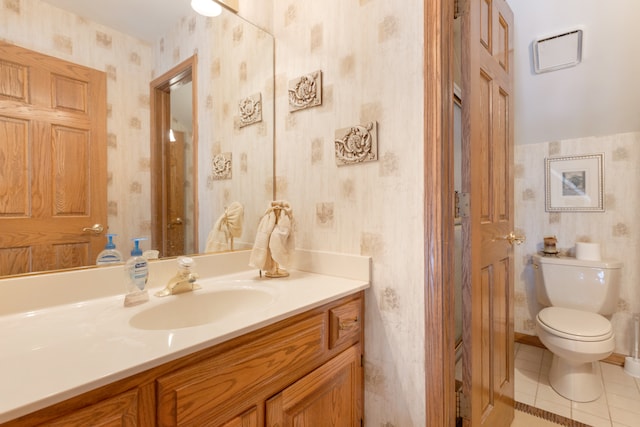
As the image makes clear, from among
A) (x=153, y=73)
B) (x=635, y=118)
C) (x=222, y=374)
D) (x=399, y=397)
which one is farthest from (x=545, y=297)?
(x=153, y=73)

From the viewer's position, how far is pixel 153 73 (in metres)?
1.07

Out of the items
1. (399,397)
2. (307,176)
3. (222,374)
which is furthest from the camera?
(307,176)

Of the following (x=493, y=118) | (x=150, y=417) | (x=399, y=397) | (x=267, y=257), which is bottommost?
(x=399, y=397)

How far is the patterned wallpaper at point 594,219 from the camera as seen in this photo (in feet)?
6.52

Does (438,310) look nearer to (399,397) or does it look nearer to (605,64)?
(399,397)

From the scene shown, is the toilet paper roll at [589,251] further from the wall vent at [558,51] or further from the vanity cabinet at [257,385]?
the vanity cabinet at [257,385]

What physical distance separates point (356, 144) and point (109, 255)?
0.92m

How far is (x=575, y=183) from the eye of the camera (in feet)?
7.10

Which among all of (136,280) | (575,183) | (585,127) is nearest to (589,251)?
(575,183)

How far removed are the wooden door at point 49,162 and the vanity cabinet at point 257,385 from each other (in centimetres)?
57

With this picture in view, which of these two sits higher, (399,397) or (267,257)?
(267,257)

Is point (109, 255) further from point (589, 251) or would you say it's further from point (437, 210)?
point (589, 251)

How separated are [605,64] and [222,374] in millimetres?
2468

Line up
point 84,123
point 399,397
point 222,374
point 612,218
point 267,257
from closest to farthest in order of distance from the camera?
1. point 222,374
2. point 84,123
3. point 399,397
4. point 267,257
5. point 612,218
